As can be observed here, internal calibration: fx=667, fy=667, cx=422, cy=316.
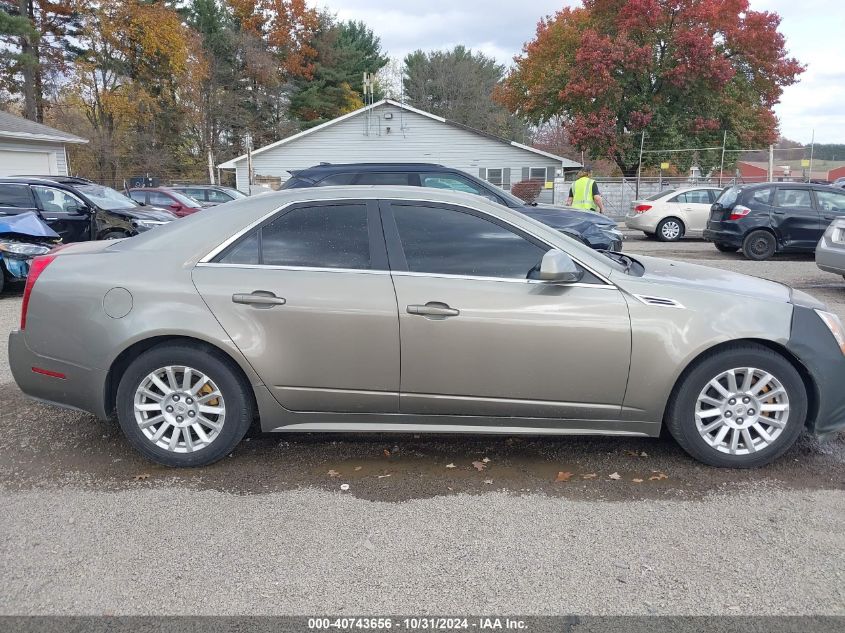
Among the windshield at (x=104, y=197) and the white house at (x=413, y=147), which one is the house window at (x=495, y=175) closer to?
the white house at (x=413, y=147)

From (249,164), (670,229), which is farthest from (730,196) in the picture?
(249,164)

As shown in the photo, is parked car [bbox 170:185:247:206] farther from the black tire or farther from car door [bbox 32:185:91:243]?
the black tire

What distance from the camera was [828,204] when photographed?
43.5ft

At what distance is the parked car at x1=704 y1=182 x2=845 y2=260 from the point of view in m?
13.2

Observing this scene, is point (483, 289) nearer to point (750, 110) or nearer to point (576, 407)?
point (576, 407)

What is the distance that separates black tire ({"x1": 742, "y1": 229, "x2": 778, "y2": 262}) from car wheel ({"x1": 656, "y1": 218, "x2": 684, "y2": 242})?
4.59 meters

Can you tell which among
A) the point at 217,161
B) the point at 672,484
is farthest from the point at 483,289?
the point at 217,161

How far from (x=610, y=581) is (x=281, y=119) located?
4910 cm

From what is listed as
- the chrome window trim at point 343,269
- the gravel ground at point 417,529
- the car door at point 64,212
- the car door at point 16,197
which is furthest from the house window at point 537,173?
the chrome window trim at point 343,269

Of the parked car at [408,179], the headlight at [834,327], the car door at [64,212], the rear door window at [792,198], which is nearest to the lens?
the headlight at [834,327]

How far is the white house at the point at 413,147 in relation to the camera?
31.7 metres

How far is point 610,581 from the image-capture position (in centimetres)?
279

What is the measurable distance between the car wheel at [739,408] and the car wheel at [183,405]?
8.17 ft

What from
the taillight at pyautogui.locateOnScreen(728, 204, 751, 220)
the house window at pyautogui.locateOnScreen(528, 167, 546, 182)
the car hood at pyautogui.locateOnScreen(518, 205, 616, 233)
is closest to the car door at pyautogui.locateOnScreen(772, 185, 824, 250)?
the taillight at pyautogui.locateOnScreen(728, 204, 751, 220)
